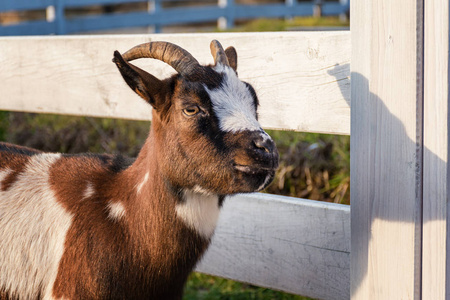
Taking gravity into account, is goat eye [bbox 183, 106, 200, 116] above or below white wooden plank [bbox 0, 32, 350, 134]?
below

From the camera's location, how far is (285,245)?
334 cm

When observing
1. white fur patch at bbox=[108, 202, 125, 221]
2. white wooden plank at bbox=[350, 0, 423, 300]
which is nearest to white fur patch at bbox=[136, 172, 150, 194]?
white fur patch at bbox=[108, 202, 125, 221]

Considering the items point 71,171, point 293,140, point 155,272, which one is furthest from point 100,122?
point 155,272

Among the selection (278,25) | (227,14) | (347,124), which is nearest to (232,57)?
(347,124)

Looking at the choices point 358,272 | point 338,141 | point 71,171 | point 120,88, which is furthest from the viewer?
point 338,141

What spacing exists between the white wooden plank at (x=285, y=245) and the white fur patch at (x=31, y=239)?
0.97 metres

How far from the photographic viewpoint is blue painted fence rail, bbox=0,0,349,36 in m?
7.57

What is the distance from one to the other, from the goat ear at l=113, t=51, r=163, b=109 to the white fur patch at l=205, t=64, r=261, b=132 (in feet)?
0.77

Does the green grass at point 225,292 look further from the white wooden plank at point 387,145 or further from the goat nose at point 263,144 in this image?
the goat nose at point 263,144

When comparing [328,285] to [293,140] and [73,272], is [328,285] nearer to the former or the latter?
[73,272]

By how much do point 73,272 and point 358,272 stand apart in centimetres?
133

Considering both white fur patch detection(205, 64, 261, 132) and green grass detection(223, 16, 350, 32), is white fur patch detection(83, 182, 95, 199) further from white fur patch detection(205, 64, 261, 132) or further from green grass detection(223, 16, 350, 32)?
green grass detection(223, 16, 350, 32)

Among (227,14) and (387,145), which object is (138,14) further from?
(387,145)

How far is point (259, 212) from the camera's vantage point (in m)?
3.43
